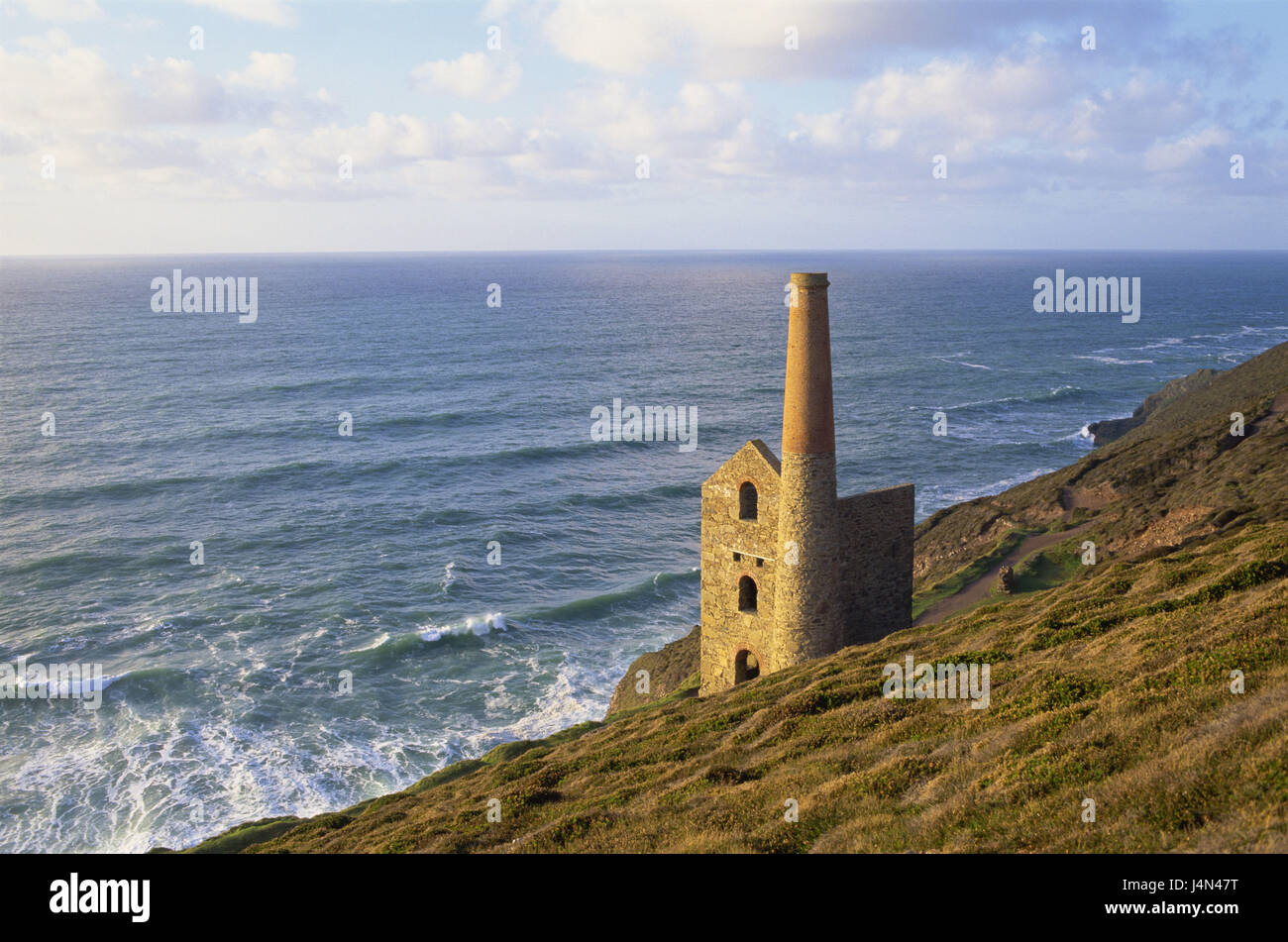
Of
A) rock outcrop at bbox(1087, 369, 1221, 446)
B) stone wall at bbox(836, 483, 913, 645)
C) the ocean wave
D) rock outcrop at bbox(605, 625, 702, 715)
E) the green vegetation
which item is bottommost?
rock outcrop at bbox(605, 625, 702, 715)

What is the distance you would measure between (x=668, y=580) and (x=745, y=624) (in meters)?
20.4

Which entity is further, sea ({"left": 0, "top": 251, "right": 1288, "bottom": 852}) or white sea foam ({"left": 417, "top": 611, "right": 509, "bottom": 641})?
white sea foam ({"left": 417, "top": 611, "right": 509, "bottom": 641})

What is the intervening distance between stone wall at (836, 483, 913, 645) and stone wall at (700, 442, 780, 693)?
8.22 feet

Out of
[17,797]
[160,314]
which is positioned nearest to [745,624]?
[17,797]

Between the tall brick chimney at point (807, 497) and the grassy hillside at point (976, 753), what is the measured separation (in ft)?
4.75

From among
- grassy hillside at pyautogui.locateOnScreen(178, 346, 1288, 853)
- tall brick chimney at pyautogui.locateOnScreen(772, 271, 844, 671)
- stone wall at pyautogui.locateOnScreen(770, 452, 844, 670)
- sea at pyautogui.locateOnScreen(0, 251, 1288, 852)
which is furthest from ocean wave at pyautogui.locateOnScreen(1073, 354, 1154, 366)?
tall brick chimney at pyautogui.locateOnScreen(772, 271, 844, 671)

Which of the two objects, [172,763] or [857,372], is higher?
[857,372]

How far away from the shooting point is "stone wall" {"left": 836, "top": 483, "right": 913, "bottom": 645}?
2958 centimetres

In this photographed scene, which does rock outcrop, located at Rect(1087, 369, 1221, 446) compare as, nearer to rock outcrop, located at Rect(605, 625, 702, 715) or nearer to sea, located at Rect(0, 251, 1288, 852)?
sea, located at Rect(0, 251, 1288, 852)

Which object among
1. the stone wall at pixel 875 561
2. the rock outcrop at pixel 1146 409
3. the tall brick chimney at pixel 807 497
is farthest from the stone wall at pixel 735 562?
the rock outcrop at pixel 1146 409

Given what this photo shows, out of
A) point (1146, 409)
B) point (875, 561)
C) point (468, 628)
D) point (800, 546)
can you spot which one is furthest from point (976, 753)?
point (1146, 409)
